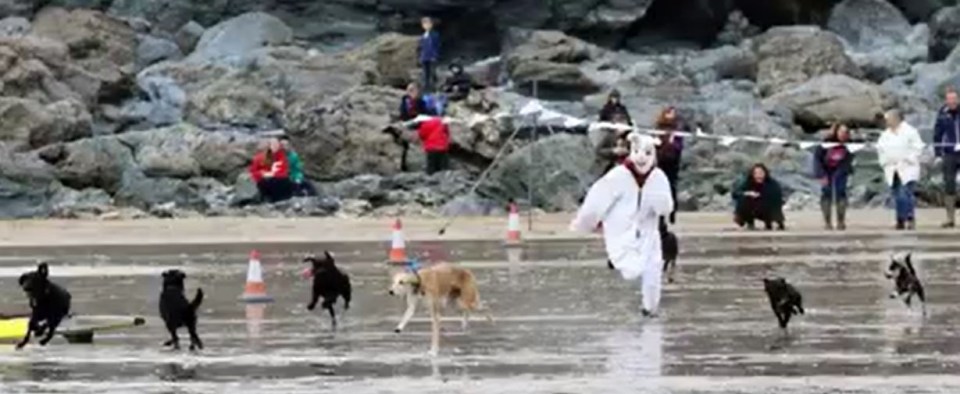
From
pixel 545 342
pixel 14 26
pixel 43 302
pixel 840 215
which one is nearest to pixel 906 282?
pixel 545 342

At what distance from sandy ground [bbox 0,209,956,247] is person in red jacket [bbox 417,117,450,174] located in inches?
177

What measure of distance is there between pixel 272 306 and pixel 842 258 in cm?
753

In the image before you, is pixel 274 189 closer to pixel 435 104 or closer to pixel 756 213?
pixel 435 104

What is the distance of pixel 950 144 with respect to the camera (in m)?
31.3

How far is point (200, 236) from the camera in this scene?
32281mm

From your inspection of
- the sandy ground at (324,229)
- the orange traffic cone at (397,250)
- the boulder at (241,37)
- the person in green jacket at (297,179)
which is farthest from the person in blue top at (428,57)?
the orange traffic cone at (397,250)

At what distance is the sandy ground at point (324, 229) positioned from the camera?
31.0 metres

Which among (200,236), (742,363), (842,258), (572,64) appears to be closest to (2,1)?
(572,64)

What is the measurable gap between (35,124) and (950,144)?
1916cm

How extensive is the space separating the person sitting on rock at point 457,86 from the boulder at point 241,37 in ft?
28.0

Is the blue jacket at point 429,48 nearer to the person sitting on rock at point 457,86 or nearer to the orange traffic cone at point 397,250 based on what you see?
the person sitting on rock at point 457,86

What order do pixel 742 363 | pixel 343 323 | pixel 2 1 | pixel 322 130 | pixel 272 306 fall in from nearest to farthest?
pixel 742 363 < pixel 343 323 < pixel 272 306 < pixel 322 130 < pixel 2 1

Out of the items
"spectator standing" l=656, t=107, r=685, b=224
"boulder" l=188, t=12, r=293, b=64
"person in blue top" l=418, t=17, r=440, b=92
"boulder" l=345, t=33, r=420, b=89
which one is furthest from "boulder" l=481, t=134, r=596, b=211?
"boulder" l=188, t=12, r=293, b=64

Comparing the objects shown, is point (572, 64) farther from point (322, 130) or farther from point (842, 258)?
point (842, 258)
